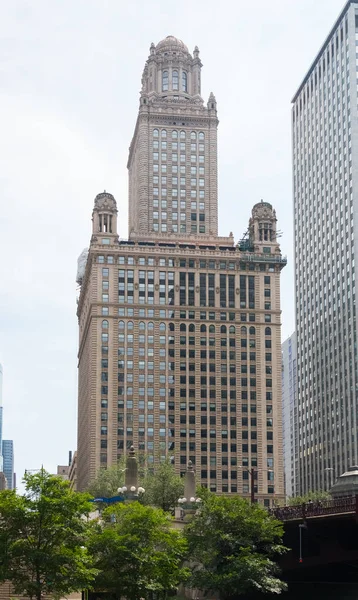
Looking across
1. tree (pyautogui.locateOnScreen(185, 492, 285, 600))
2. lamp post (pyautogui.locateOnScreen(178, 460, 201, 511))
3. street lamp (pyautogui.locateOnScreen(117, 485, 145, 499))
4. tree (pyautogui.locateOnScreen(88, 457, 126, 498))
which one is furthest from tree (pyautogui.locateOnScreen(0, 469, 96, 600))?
tree (pyautogui.locateOnScreen(88, 457, 126, 498))

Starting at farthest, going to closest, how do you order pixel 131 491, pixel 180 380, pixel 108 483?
pixel 180 380 < pixel 108 483 < pixel 131 491

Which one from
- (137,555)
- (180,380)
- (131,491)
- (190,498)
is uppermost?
(180,380)

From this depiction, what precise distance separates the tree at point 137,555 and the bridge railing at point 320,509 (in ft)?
32.6

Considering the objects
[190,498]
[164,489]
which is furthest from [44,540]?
[164,489]

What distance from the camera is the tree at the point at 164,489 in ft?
449

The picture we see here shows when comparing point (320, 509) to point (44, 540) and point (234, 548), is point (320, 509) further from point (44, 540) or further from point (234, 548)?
point (44, 540)

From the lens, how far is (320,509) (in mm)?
80938

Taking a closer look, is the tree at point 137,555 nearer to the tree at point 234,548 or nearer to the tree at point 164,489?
the tree at point 234,548

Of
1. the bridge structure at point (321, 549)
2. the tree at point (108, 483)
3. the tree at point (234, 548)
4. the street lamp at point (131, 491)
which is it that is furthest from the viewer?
the tree at point (108, 483)

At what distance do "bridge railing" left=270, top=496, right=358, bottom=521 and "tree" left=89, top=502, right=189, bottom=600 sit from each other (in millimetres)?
9938

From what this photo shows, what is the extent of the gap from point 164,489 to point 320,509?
207 feet

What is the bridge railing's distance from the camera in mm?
78175

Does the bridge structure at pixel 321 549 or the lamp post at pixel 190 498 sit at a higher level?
the lamp post at pixel 190 498

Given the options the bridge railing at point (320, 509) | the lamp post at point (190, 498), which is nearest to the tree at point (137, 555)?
the bridge railing at point (320, 509)
